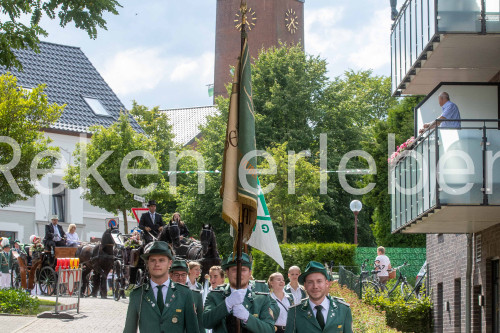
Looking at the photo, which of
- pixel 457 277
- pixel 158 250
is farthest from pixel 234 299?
pixel 457 277

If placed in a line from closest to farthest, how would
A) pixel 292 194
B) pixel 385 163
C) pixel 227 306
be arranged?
pixel 227 306
pixel 292 194
pixel 385 163

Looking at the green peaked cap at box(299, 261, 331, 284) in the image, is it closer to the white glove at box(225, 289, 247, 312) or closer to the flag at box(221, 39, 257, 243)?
the white glove at box(225, 289, 247, 312)

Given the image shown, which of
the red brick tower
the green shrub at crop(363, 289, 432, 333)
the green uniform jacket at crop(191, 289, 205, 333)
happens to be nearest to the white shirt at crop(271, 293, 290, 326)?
the green uniform jacket at crop(191, 289, 205, 333)

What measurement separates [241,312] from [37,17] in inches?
290

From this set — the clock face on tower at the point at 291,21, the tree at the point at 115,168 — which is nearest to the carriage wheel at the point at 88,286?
the tree at the point at 115,168

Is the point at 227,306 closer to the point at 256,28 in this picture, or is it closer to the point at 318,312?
the point at 318,312

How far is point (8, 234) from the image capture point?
51062mm

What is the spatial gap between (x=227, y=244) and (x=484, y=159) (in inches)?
1500

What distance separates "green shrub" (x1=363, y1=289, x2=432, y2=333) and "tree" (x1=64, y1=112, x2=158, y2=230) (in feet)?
55.6

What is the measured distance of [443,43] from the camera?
20.1 meters

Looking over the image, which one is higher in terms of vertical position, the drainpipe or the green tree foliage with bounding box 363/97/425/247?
the green tree foliage with bounding box 363/97/425/247

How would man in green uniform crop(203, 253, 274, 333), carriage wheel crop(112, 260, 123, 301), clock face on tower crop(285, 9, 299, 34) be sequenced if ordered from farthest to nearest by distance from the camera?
clock face on tower crop(285, 9, 299, 34), carriage wheel crop(112, 260, 123, 301), man in green uniform crop(203, 253, 274, 333)

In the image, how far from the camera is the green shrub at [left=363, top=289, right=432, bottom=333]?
26.6 m

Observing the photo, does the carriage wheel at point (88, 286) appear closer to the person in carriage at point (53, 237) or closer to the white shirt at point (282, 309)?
the person in carriage at point (53, 237)
